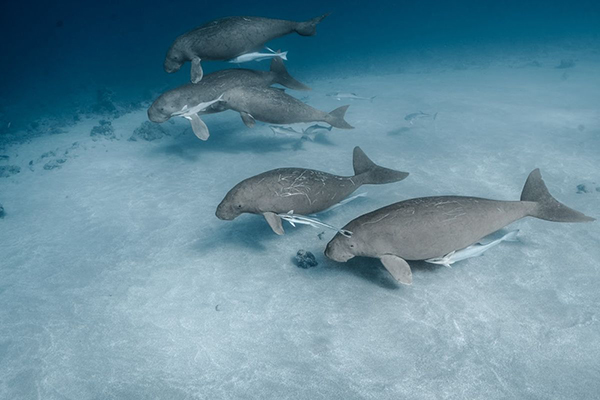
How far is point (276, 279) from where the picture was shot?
5043 mm

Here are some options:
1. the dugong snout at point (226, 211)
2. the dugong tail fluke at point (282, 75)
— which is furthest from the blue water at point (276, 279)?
the dugong tail fluke at point (282, 75)

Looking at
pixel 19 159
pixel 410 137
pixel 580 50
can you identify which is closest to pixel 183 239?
pixel 410 137

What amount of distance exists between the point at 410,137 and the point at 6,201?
11905 millimetres

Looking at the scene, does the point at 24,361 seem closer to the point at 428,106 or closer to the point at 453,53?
the point at 428,106

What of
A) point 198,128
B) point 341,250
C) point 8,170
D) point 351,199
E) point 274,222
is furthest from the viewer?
point 8,170

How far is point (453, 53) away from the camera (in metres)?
42.1

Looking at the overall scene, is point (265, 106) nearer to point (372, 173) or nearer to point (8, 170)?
point (372, 173)

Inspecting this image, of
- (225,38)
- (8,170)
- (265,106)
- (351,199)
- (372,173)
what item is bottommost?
(8,170)

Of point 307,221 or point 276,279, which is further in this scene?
point 276,279

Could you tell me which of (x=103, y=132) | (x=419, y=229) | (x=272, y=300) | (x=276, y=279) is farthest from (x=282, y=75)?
(x=103, y=132)

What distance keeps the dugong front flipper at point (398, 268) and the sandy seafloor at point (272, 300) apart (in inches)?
16.5

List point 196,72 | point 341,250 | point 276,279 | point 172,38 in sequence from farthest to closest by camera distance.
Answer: point 172,38 → point 196,72 → point 276,279 → point 341,250

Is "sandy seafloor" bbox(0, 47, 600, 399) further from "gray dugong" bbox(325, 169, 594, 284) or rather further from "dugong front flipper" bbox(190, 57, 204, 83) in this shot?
"dugong front flipper" bbox(190, 57, 204, 83)

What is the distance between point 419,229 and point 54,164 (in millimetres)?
11764
